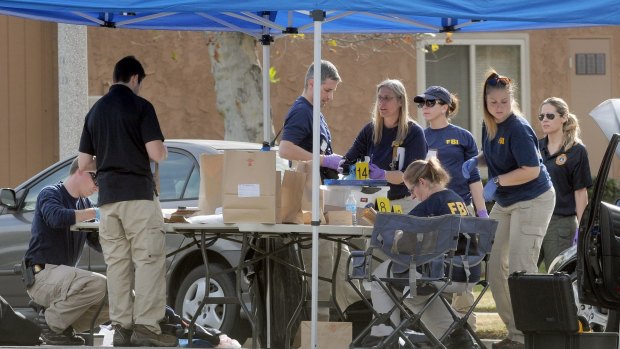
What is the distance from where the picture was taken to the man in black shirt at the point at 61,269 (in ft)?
27.9

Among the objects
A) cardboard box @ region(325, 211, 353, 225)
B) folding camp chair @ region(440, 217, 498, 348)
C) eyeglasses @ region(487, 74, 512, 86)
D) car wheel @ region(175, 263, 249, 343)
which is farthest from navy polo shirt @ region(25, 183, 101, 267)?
eyeglasses @ region(487, 74, 512, 86)

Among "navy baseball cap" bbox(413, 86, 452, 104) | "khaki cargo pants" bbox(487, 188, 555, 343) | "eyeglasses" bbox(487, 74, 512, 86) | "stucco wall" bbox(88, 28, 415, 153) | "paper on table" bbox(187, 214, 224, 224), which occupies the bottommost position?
"khaki cargo pants" bbox(487, 188, 555, 343)

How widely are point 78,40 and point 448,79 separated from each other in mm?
6507

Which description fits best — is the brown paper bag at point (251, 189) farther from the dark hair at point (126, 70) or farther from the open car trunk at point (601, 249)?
the open car trunk at point (601, 249)

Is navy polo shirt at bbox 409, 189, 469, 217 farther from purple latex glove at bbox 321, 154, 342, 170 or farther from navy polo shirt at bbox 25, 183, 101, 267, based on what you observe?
navy polo shirt at bbox 25, 183, 101, 267

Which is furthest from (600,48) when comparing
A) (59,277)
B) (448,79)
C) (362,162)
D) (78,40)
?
(59,277)

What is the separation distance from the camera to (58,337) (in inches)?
340

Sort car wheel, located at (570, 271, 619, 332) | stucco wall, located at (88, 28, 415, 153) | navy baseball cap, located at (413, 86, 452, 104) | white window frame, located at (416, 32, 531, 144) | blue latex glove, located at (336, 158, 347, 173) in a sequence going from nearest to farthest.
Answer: car wheel, located at (570, 271, 619, 332) → blue latex glove, located at (336, 158, 347, 173) → navy baseball cap, located at (413, 86, 452, 104) → stucco wall, located at (88, 28, 415, 153) → white window frame, located at (416, 32, 531, 144)

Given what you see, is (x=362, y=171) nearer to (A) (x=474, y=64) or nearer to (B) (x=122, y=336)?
(B) (x=122, y=336)

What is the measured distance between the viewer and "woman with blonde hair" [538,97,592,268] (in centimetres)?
1005

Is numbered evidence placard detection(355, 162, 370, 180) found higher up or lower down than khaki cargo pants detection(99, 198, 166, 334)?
higher up

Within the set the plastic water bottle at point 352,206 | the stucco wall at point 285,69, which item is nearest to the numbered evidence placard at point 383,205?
the plastic water bottle at point 352,206

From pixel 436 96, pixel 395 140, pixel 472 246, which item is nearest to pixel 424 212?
pixel 472 246

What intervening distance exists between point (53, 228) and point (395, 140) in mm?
2338
